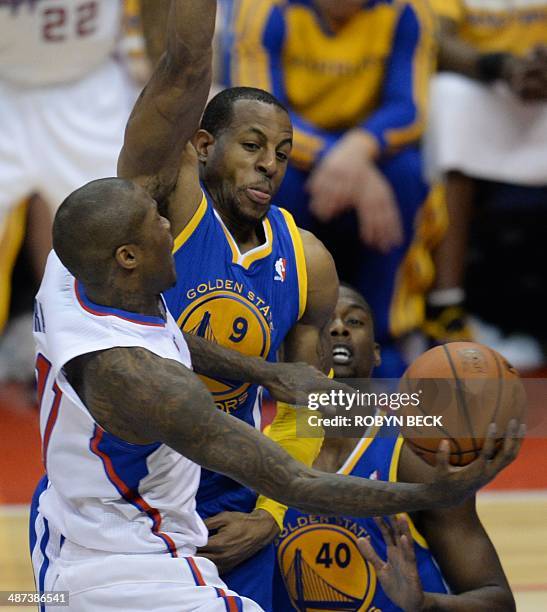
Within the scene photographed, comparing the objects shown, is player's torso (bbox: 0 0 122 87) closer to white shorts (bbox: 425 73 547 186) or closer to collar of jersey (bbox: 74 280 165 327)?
white shorts (bbox: 425 73 547 186)

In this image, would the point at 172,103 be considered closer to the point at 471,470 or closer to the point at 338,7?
the point at 471,470

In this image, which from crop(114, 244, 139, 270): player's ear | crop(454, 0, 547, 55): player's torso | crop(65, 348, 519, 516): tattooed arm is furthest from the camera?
crop(454, 0, 547, 55): player's torso

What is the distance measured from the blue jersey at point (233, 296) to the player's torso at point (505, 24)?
10.5 ft

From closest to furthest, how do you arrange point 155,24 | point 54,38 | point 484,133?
1. point 155,24
2. point 54,38
3. point 484,133

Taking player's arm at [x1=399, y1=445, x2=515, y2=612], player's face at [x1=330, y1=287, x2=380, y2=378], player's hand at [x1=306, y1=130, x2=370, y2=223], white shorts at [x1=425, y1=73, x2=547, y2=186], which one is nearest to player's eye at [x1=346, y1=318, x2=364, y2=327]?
player's face at [x1=330, y1=287, x2=380, y2=378]

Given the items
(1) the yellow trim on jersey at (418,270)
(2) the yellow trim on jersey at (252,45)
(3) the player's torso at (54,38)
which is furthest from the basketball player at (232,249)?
(3) the player's torso at (54,38)

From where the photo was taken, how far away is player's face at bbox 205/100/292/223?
3439 mm

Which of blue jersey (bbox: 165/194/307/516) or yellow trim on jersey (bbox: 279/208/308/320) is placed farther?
yellow trim on jersey (bbox: 279/208/308/320)

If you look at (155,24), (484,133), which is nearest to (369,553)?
(155,24)

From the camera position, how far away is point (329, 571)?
3691mm

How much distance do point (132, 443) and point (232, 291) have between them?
0.69 meters

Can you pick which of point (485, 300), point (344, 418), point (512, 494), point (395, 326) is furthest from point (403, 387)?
point (485, 300)

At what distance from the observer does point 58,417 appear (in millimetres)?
2939

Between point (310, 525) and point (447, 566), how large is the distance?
39 cm
